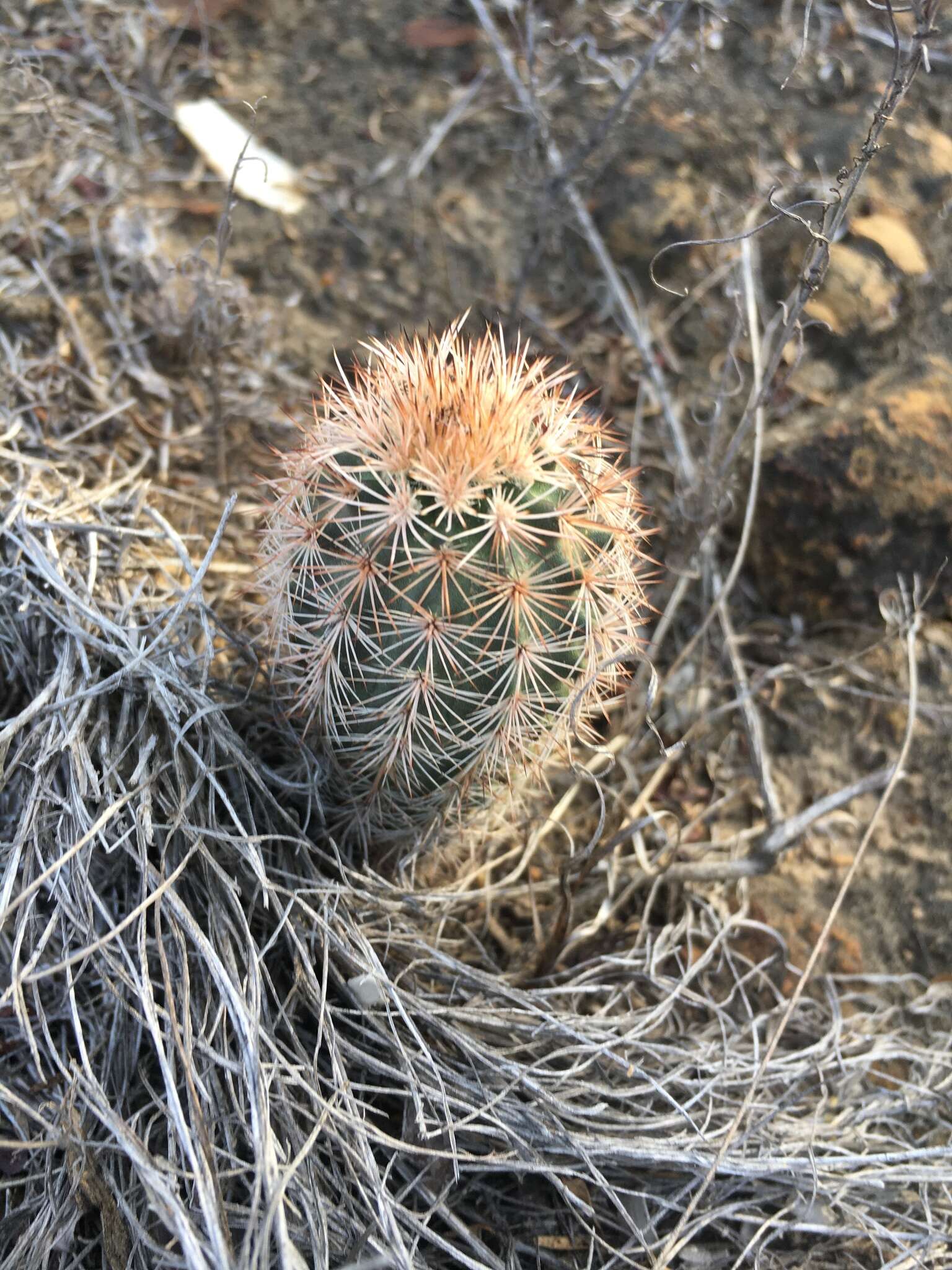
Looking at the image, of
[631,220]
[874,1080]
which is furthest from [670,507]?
[874,1080]

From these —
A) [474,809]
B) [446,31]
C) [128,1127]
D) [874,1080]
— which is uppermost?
[446,31]

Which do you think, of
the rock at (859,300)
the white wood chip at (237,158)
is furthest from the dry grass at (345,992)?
the white wood chip at (237,158)

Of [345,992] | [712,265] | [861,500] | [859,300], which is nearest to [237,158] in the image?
[712,265]

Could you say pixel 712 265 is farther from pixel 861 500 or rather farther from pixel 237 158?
pixel 237 158

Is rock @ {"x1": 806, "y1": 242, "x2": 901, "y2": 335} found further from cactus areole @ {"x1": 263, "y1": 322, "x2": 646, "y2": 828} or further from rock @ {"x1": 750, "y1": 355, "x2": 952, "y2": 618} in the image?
cactus areole @ {"x1": 263, "y1": 322, "x2": 646, "y2": 828}

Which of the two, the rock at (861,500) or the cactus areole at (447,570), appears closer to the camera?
the cactus areole at (447,570)

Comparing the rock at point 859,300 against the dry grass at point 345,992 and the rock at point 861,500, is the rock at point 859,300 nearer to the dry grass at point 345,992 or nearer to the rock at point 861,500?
the rock at point 861,500

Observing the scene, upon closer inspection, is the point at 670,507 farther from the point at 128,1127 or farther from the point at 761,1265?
the point at 128,1127
